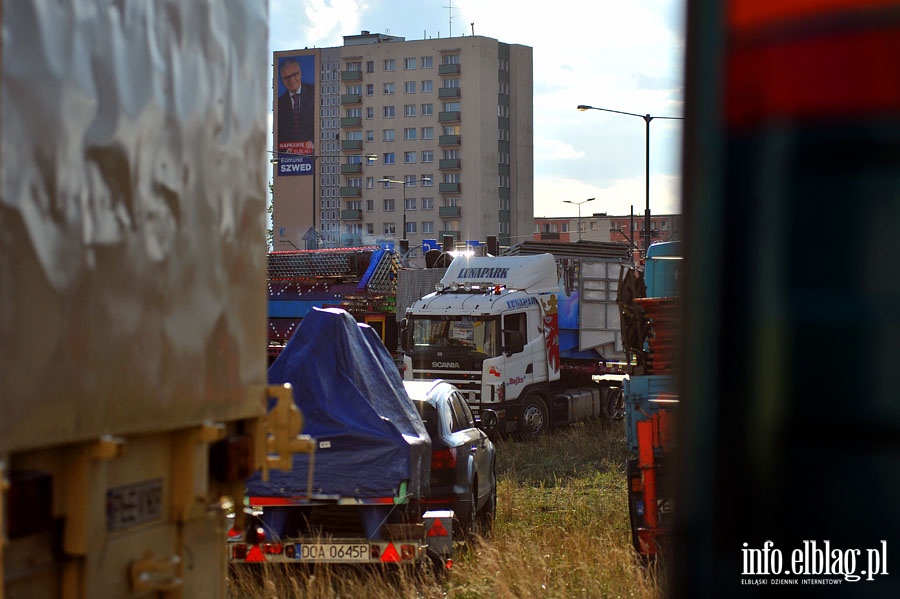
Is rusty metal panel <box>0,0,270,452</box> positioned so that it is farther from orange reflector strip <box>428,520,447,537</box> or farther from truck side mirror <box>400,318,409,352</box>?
truck side mirror <box>400,318,409,352</box>

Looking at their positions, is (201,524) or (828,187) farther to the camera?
(201,524)

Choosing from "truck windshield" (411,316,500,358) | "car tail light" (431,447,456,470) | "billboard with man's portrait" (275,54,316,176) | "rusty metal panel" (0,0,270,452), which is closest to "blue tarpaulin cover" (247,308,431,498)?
"car tail light" (431,447,456,470)

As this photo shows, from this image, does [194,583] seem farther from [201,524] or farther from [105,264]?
[105,264]

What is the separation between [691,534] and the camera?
177cm

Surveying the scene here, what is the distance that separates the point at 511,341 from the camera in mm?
23359

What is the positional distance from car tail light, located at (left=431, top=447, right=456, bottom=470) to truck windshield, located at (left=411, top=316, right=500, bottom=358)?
39.4 ft

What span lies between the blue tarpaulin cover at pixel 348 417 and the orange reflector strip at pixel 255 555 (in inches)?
19.7

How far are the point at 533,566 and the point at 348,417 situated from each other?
2055mm

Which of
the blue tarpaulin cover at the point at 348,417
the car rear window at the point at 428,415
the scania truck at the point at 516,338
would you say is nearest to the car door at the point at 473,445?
the car rear window at the point at 428,415

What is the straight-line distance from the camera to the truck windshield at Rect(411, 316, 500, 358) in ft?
76.3

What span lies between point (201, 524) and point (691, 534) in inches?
120

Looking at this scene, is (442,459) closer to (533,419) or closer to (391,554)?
(391,554)

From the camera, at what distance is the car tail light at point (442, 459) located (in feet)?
36.5

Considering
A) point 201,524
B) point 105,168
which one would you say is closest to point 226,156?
point 105,168
